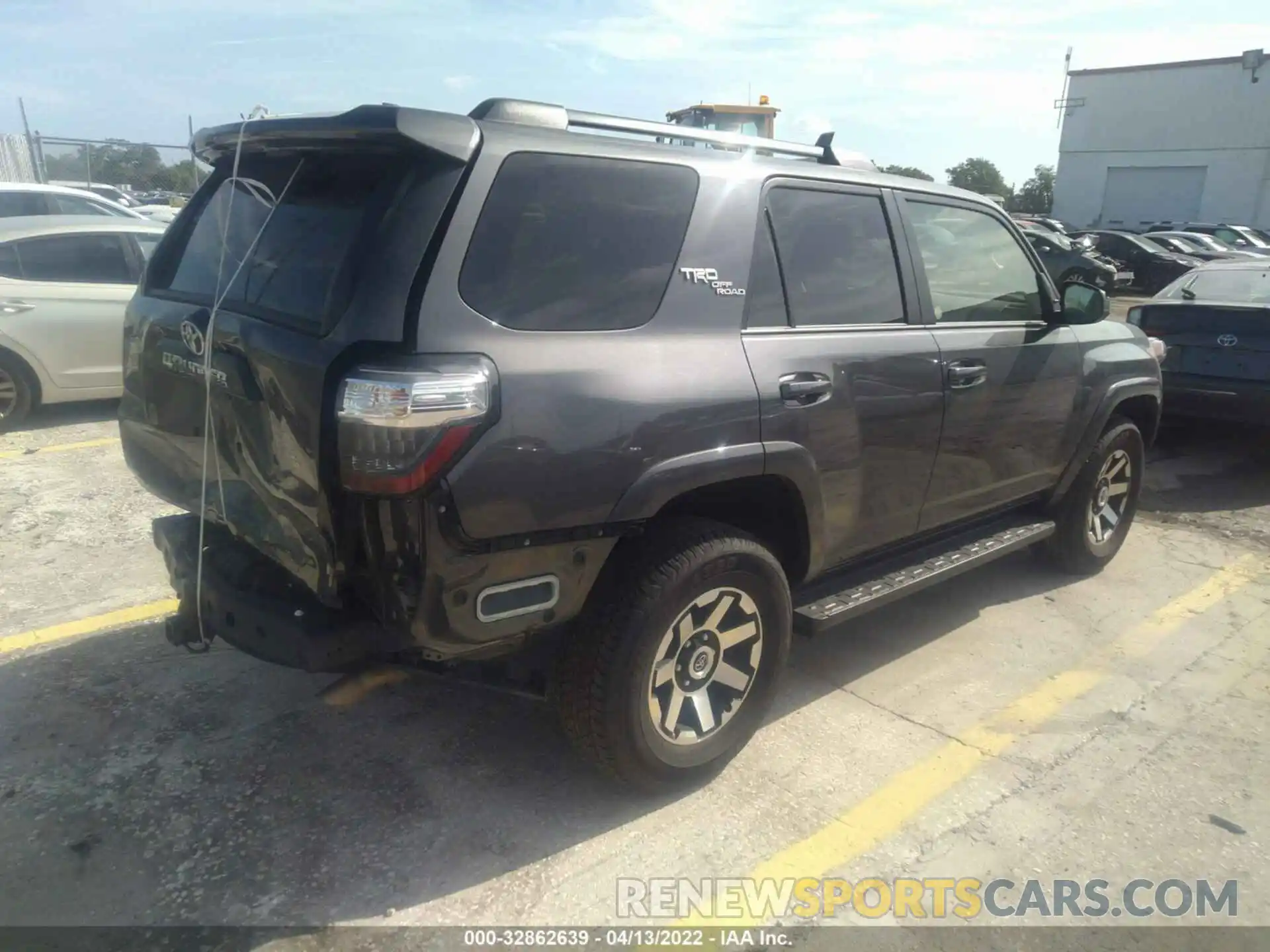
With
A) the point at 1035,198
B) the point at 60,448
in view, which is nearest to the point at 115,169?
the point at 60,448

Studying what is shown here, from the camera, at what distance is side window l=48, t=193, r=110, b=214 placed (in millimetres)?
10914

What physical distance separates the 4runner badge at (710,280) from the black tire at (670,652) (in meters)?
0.71

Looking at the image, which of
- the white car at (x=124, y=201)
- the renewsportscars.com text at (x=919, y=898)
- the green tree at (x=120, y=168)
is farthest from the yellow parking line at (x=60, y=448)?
the green tree at (x=120, y=168)

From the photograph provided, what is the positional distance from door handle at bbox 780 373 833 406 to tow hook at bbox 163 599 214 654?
75.9 inches

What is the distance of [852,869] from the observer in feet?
9.14

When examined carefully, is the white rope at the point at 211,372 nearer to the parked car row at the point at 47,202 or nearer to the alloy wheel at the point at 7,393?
the alloy wheel at the point at 7,393

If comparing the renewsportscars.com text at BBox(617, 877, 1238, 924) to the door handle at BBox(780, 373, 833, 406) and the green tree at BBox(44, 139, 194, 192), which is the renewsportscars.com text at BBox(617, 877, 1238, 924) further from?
the green tree at BBox(44, 139, 194, 192)

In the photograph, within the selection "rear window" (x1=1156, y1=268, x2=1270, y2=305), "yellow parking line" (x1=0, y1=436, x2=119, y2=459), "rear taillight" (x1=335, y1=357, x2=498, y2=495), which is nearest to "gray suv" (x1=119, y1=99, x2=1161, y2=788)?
"rear taillight" (x1=335, y1=357, x2=498, y2=495)

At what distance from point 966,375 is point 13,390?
6.70m

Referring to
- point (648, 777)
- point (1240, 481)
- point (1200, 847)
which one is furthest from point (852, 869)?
point (1240, 481)

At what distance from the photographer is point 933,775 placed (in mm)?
3260

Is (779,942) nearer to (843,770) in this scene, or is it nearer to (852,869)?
(852,869)

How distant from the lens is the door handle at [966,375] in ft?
12.2

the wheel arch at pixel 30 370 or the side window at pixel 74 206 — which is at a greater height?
the side window at pixel 74 206
